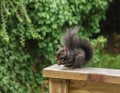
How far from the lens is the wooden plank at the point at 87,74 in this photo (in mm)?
1958

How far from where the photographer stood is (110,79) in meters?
1.96

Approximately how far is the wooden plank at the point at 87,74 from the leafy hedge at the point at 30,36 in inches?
73.5

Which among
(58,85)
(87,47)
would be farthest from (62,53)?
(58,85)

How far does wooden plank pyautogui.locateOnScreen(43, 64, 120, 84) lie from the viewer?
1958 mm

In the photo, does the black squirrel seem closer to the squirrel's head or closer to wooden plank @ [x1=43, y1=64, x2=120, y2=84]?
the squirrel's head

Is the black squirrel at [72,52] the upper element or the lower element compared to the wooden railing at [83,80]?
upper

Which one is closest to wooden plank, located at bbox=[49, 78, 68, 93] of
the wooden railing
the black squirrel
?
the wooden railing

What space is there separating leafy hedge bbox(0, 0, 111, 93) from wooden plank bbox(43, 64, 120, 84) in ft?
6.12

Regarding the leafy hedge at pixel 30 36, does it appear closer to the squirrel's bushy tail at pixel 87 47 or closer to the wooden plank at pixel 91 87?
the squirrel's bushy tail at pixel 87 47

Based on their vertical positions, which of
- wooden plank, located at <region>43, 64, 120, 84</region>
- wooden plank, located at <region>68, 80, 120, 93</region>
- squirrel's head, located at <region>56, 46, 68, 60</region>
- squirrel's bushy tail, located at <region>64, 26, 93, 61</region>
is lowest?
wooden plank, located at <region>68, 80, 120, 93</region>

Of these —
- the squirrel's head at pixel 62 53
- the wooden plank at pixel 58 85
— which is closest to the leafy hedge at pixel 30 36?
the squirrel's head at pixel 62 53

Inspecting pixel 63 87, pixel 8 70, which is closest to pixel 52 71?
pixel 63 87

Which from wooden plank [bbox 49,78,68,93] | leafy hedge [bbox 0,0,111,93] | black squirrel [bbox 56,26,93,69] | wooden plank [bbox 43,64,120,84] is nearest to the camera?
wooden plank [bbox 43,64,120,84]

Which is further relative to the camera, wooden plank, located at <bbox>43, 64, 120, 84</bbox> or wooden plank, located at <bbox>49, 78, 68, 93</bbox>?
wooden plank, located at <bbox>49, 78, 68, 93</bbox>
